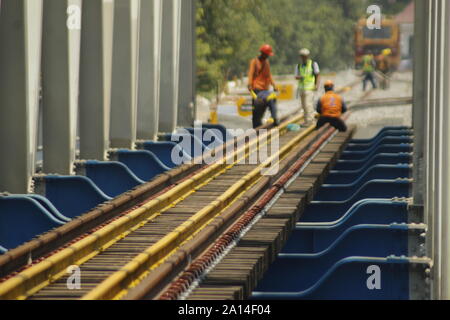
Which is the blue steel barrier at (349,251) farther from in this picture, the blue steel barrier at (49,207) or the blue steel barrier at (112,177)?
the blue steel barrier at (112,177)

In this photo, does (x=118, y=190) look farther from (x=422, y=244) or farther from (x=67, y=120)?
(x=422, y=244)

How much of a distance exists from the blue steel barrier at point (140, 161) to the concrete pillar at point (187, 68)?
6461 millimetres

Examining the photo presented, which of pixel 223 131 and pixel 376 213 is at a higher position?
pixel 223 131

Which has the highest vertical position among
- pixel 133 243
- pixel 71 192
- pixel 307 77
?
pixel 307 77

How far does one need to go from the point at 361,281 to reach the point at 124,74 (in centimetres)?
1047

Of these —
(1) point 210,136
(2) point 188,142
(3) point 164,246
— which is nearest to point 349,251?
(3) point 164,246

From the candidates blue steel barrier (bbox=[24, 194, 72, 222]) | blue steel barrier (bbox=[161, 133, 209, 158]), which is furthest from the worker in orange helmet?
blue steel barrier (bbox=[24, 194, 72, 222])

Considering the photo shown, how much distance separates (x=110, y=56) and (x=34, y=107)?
13.4 feet

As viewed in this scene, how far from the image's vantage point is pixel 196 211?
12.3 metres

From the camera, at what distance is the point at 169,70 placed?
75.8 feet

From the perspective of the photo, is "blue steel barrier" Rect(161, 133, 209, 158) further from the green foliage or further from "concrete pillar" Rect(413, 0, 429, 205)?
the green foliage

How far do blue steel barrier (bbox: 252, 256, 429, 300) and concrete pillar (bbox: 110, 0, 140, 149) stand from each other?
33.1 feet

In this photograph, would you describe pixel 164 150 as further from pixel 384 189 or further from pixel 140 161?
pixel 384 189

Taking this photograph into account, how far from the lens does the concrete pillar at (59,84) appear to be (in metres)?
15.4
